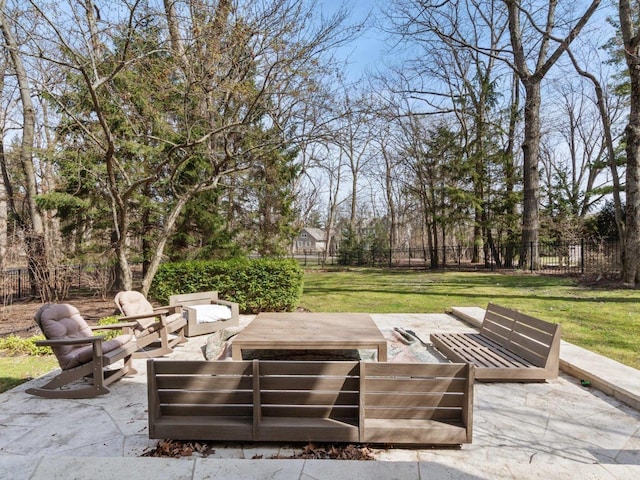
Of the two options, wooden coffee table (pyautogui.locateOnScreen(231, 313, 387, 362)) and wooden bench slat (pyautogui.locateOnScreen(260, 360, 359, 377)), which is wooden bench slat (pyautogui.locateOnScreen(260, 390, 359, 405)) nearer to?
wooden bench slat (pyautogui.locateOnScreen(260, 360, 359, 377))

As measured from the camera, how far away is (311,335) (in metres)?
4.22

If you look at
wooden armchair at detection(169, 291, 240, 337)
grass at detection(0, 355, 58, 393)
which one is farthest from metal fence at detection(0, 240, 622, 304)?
wooden armchair at detection(169, 291, 240, 337)

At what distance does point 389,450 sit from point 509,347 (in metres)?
2.80

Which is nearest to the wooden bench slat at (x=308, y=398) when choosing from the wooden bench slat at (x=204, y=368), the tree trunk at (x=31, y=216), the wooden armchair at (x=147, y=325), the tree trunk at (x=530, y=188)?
the wooden bench slat at (x=204, y=368)

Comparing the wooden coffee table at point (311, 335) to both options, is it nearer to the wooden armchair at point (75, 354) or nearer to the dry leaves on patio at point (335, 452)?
the dry leaves on patio at point (335, 452)

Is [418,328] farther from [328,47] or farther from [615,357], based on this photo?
[328,47]

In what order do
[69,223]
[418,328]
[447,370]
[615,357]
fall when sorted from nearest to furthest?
[447,370] < [615,357] < [418,328] < [69,223]

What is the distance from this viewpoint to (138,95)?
28.2ft

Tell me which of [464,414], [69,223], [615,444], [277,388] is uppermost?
[69,223]

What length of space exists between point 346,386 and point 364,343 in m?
1.18

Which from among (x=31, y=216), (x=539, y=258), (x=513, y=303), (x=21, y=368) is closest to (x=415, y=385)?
(x=21, y=368)

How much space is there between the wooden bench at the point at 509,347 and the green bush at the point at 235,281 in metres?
3.81

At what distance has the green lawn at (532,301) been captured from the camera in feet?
19.8

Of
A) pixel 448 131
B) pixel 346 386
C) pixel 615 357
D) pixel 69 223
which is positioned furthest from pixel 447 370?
pixel 448 131
